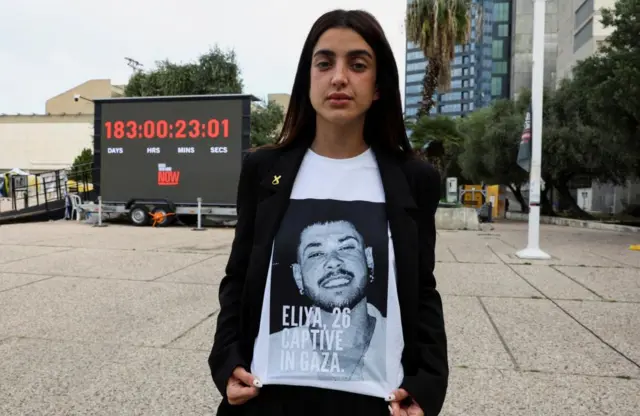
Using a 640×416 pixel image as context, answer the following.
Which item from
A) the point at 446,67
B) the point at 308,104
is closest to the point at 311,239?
the point at 308,104

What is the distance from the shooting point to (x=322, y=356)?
1.31 meters

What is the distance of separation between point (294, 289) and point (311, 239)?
0.14m

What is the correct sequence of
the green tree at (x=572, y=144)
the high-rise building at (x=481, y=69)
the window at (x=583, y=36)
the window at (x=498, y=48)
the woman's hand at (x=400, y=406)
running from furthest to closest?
the window at (x=498, y=48) < the high-rise building at (x=481, y=69) < the window at (x=583, y=36) < the green tree at (x=572, y=144) < the woman's hand at (x=400, y=406)

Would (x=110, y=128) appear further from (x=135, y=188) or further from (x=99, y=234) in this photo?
(x=99, y=234)

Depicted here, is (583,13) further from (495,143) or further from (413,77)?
(413,77)

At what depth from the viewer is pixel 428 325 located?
141cm

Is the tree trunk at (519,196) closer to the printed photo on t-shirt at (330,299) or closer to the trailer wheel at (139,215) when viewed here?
the trailer wheel at (139,215)

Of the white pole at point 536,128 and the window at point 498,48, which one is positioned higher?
the window at point 498,48

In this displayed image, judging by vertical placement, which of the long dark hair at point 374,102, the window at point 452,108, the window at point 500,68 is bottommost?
the long dark hair at point 374,102

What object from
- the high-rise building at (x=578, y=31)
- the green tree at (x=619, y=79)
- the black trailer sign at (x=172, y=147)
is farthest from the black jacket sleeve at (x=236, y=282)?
the high-rise building at (x=578, y=31)

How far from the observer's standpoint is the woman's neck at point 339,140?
1.46m

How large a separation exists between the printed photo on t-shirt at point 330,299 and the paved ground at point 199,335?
196cm

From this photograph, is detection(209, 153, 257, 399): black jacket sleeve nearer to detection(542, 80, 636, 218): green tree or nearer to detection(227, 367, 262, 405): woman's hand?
detection(227, 367, 262, 405): woman's hand

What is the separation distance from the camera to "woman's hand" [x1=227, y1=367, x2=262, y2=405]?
1331 millimetres
